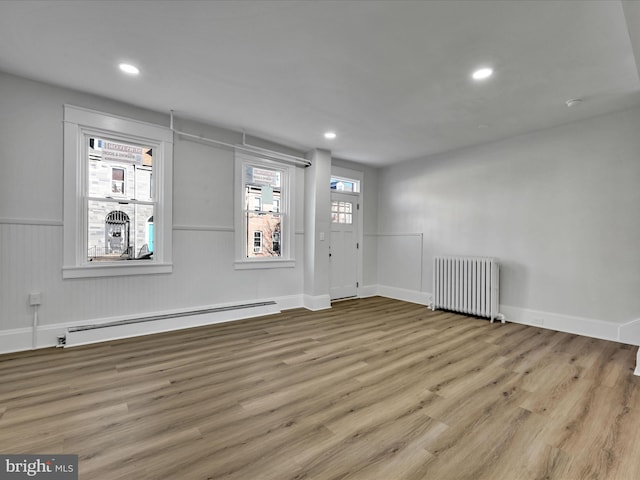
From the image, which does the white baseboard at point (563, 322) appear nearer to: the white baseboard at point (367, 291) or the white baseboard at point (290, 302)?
the white baseboard at point (367, 291)

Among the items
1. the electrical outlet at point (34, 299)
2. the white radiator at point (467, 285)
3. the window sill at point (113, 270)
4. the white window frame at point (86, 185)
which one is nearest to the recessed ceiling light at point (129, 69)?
the white window frame at point (86, 185)

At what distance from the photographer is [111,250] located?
3.54 meters

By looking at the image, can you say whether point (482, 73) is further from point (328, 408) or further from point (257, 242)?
point (257, 242)

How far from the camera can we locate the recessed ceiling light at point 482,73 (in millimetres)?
2652

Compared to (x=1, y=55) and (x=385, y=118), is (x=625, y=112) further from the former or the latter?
(x=1, y=55)

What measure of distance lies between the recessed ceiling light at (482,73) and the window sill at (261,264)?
359cm

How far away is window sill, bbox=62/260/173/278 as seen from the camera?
3213 millimetres

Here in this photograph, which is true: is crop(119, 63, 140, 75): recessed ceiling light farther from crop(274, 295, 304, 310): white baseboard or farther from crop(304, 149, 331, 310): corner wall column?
crop(274, 295, 304, 310): white baseboard

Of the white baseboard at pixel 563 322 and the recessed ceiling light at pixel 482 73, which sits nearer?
the recessed ceiling light at pixel 482 73

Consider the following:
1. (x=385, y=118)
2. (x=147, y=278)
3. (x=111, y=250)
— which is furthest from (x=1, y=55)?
(x=385, y=118)

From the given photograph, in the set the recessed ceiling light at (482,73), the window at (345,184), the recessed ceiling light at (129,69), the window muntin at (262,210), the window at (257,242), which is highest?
the recessed ceiling light at (129,69)

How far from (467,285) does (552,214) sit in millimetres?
1518

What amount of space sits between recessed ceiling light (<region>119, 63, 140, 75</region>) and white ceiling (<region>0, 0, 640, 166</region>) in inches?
3.3

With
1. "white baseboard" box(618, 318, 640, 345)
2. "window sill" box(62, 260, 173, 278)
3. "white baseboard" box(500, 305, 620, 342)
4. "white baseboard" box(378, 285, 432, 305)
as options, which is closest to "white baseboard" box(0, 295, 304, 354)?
"window sill" box(62, 260, 173, 278)
